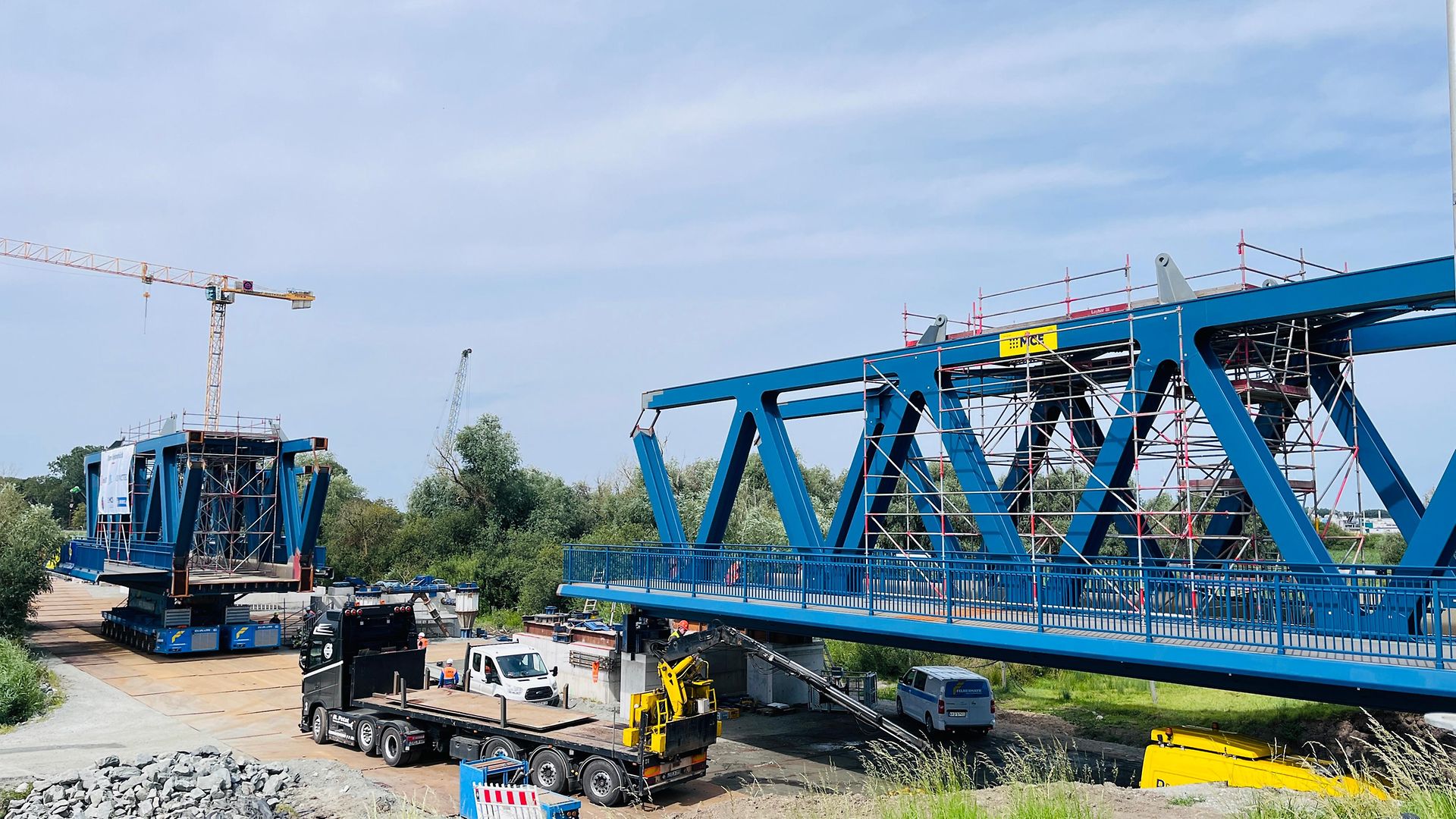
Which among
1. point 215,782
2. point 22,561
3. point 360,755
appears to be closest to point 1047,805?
point 215,782

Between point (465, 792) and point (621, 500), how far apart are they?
3981 cm

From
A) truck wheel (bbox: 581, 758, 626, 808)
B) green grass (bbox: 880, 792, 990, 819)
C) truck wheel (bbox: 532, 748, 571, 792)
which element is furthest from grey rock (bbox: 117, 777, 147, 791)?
green grass (bbox: 880, 792, 990, 819)

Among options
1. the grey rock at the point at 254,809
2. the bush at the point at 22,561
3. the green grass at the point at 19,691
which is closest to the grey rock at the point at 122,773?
the grey rock at the point at 254,809

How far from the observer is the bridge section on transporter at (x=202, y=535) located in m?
32.0

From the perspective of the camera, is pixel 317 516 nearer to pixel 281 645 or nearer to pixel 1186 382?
pixel 281 645

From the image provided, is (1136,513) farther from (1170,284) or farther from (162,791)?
(162,791)

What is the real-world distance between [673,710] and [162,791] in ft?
24.5

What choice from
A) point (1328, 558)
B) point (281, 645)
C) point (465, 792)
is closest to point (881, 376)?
point (1328, 558)

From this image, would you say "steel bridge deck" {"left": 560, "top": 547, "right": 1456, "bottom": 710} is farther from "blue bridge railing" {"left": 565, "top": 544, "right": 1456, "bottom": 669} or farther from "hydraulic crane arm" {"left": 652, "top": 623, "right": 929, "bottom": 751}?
"hydraulic crane arm" {"left": 652, "top": 623, "right": 929, "bottom": 751}

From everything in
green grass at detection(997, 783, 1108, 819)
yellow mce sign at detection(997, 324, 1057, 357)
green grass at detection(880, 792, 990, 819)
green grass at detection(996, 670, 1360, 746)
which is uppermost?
yellow mce sign at detection(997, 324, 1057, 357)

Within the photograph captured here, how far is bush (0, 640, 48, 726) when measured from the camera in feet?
70.7

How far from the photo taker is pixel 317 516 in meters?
32.7

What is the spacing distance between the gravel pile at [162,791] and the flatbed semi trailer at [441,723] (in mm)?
2646

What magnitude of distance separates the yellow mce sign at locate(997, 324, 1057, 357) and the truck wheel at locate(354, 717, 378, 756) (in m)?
→ 13.1
